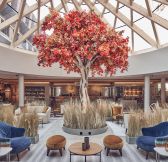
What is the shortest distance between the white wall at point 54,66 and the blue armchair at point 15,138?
216 inches

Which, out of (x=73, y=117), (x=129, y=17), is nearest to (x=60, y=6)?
(x=129, y=17)

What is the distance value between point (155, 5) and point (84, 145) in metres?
6.60

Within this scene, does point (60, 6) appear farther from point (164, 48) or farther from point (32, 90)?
point (32, 90)

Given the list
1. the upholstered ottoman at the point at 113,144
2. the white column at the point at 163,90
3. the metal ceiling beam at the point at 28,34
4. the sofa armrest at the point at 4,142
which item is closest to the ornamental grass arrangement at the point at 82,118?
the upholstered ottoman at the point at 113,144

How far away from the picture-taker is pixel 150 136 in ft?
19.5

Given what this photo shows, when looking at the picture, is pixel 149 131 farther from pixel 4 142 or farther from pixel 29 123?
pixel 4 142

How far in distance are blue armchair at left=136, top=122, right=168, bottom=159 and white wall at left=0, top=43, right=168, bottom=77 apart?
5.21m

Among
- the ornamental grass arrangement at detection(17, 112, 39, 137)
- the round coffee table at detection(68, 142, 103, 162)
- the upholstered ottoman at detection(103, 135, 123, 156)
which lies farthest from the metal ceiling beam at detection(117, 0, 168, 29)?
the round coffee table at detection(68, 142, 103, 162)

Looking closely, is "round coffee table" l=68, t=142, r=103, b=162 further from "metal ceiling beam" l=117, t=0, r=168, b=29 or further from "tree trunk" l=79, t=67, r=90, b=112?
"metal ceiling beam" l=117, t=0, r=168, b=29

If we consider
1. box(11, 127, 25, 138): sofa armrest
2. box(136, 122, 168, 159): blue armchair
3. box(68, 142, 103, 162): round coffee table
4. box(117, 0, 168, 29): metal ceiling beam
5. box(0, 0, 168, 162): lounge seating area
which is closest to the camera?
box(68, 142, 103, 162): round coffee table

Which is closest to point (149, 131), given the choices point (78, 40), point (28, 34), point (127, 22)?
point (78, 40)

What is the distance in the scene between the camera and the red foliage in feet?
21.6

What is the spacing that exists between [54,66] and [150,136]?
8.91 m

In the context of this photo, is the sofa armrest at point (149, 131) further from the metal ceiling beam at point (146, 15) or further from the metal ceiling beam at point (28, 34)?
the metal ceiling beam at point (28, 34)
